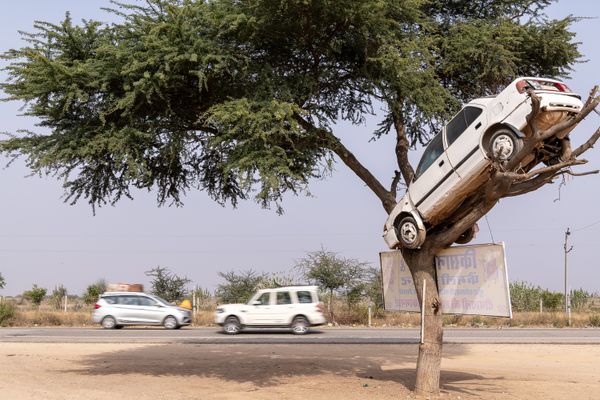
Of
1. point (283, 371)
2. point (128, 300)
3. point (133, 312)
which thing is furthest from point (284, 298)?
point (283, 371)

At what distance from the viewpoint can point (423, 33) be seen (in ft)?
52.3

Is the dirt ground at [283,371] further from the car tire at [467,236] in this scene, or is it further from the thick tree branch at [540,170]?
the thick tree branch at [540,170]

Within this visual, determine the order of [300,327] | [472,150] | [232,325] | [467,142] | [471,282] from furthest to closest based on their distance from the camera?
1. [232,325]
2. [300,327]
3. [471,282]
4. [467,142]
5. [472,150]

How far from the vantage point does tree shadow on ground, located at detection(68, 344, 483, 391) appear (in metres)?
16.2

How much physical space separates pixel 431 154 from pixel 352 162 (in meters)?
2.78

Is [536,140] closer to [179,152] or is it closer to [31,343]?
[179,152]

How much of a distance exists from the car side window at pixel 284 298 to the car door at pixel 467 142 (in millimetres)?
18724

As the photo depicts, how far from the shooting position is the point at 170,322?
34.6 m

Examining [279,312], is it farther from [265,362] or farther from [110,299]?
[265,362]

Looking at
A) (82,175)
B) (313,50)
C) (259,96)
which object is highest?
(313,50)

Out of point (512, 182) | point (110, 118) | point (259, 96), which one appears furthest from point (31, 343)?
point (512, 182)

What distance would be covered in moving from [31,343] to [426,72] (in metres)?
18.3

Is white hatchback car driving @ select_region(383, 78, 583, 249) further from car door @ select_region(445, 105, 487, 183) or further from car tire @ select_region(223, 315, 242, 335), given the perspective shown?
car tire @ select_region(223, 315, 242, 335)

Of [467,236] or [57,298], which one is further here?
[57,298]
